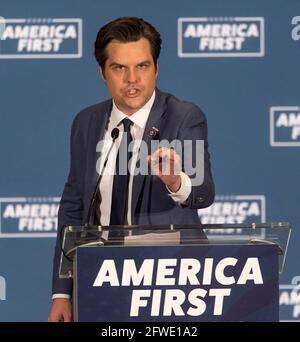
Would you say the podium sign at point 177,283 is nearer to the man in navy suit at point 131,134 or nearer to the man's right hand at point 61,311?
the man's right hand at point 61,311

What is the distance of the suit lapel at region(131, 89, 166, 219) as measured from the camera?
11.8 ft

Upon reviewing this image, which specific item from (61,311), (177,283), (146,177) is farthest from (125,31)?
(177,283)

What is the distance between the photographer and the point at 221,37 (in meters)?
4.66

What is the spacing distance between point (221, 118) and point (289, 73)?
38cm

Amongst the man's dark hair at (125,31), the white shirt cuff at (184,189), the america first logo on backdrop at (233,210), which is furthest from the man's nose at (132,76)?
the america first logo on backdrop at (233,210)

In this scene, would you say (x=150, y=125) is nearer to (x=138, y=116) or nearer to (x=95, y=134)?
(x=138, y=116)

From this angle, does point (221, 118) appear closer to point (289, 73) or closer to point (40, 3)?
point (289, 73)

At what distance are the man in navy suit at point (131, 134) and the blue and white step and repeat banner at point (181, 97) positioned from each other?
2.79ft

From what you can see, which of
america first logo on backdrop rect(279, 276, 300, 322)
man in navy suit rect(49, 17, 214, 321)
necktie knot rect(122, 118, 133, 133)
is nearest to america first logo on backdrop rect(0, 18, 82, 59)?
man in navy suit rect(49, 17, 214, 321)

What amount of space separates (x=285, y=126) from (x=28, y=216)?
1.27 m

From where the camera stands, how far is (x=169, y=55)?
467 centimetres

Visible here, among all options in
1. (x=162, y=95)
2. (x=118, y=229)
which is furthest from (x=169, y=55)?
(x=118, y=229)

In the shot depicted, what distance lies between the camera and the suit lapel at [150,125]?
361 cm

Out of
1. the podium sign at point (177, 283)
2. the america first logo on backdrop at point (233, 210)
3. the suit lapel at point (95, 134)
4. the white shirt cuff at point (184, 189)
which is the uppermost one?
the suit lapel at point (95, 134)
